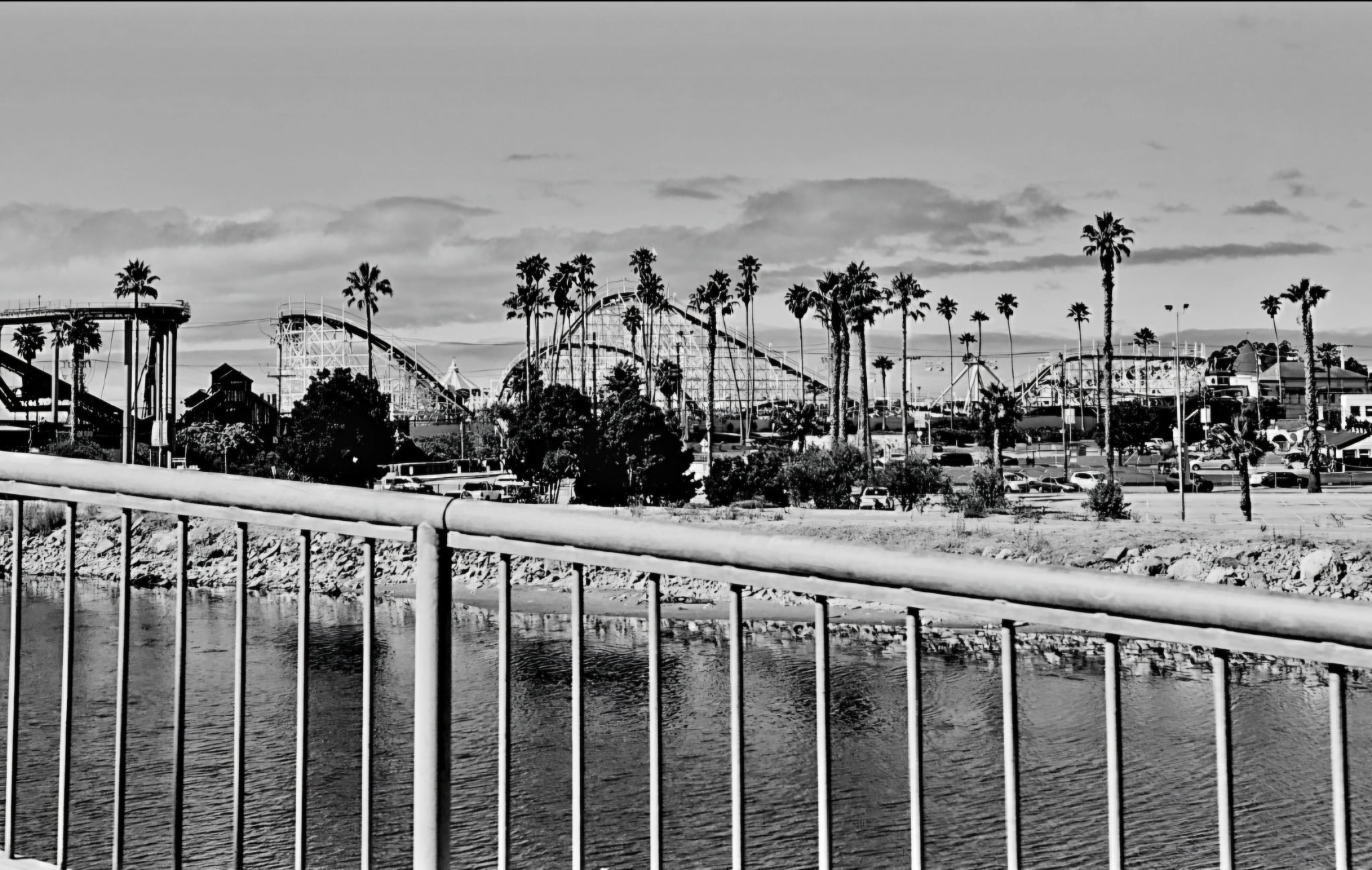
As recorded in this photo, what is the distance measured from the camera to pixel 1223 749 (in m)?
2.14

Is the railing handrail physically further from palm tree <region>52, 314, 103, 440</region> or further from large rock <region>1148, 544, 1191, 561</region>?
palm tree <region>52, 314, 103, 440</region>

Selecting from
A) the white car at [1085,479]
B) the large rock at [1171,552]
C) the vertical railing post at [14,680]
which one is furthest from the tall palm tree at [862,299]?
the vertical railing post at [14,680]

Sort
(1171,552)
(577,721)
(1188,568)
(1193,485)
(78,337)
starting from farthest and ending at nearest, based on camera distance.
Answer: (78,337), (1193,485), (1171,552), (1188,568), (577,721)

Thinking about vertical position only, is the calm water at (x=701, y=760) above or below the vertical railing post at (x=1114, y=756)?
below

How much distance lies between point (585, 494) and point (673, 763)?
34.5 meters

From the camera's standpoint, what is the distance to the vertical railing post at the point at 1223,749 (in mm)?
2096

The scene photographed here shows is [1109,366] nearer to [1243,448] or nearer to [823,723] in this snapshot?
[1243,448]

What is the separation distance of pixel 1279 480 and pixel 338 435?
46.1 m

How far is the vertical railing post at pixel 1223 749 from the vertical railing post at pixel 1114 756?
157 mm

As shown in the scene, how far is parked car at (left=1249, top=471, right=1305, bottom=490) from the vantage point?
217ft

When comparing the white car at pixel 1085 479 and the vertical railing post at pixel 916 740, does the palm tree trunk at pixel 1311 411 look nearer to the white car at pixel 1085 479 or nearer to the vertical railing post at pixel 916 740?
the white car at pixel 1085 479

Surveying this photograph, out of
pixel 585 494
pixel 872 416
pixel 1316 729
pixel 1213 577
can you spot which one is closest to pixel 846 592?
pixel 1316 729

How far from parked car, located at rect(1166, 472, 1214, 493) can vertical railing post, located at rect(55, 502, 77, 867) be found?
201ft

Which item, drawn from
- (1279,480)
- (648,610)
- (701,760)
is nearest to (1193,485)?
(1279,480)
